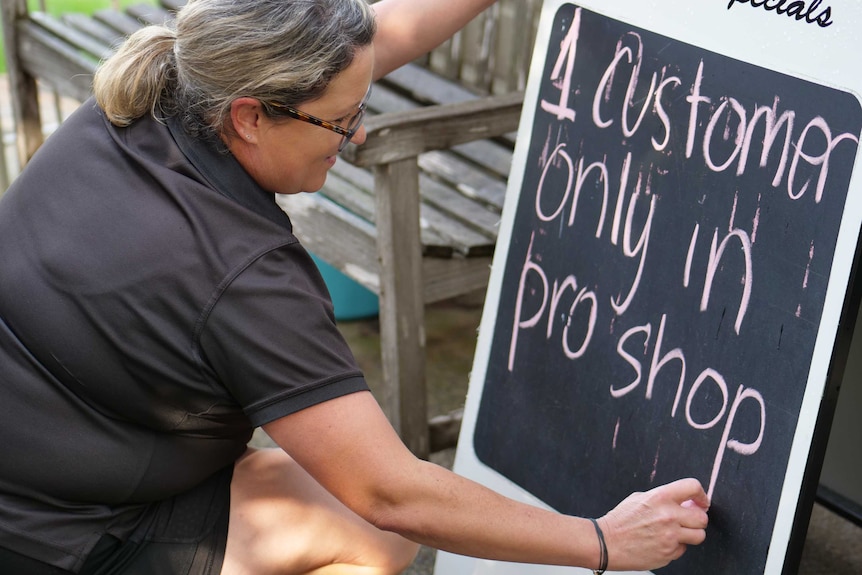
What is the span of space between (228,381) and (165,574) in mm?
404

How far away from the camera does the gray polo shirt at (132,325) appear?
56.8 inches

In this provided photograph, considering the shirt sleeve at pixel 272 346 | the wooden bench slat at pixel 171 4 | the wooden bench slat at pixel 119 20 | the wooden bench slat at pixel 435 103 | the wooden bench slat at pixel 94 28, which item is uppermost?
the shirt sleeve at pixel 272 346

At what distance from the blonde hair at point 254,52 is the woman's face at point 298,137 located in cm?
2

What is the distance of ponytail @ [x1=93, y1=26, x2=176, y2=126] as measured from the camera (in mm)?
1578

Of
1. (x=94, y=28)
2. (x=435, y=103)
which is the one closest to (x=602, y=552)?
(x=435, y=103)

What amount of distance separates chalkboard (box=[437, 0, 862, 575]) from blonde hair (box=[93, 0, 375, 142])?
44 cm

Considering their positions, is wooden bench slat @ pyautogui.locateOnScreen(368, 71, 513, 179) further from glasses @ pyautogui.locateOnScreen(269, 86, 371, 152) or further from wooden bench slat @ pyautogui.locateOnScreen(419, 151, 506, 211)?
glasses @ pyautogui.locateOnScreen(269, 86, 371, 152)

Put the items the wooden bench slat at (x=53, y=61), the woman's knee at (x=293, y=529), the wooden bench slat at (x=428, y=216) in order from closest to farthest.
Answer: the woman's knee at (x=293, y=529) → the wooden bench slat at (x=428, y=216) → the wooden bench slat at (x=53, y=61)

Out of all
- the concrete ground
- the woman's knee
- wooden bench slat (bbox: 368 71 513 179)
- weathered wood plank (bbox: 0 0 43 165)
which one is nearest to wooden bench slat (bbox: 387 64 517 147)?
wooden bench slat (bbox: 368 71 513 179)

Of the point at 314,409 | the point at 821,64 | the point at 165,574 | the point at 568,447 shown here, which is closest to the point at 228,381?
the point at 314,409

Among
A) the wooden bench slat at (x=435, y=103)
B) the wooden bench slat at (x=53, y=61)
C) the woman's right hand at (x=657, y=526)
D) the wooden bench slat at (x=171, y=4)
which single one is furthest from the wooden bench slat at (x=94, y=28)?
the woman's right hand at (x=657, y=526)

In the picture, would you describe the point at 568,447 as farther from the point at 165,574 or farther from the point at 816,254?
the point at 165,574

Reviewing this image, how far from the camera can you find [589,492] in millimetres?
1766

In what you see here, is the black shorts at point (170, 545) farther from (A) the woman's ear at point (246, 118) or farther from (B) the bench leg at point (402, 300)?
(B) the bench leg at point (402, 300)
